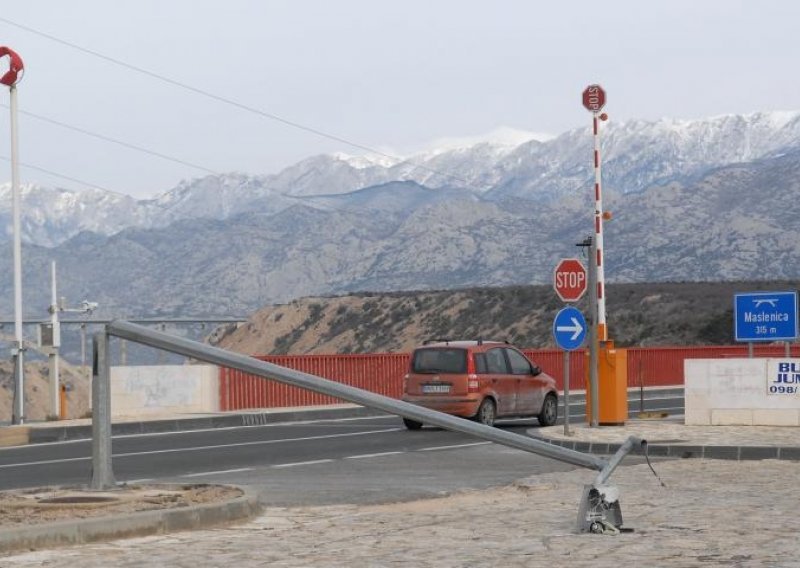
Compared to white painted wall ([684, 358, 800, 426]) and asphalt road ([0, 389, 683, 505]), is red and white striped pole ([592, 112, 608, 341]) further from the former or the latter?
asphalt road ([0, 389, 683, 505])

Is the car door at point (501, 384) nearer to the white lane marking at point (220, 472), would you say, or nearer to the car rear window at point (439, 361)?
the car rear window at point (439, 361)

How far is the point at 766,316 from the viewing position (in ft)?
85.3

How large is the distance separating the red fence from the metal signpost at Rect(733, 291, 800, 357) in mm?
6056

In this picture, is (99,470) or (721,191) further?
(721,191)

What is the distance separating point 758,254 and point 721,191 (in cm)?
3002

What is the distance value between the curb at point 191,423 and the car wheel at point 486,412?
210 inches

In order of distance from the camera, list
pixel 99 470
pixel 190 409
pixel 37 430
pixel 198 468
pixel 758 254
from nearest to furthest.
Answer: pixel 99 470, pixel 198 468, pixel 37 430, pixel 190 409, pixel 758 254

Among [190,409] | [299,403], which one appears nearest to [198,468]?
[190,409]

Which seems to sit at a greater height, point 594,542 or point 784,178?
point 784,178

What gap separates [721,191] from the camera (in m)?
187

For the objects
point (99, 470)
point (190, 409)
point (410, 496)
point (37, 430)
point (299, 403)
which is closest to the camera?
point (99, 470)

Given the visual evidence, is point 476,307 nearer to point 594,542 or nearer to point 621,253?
point 621,253

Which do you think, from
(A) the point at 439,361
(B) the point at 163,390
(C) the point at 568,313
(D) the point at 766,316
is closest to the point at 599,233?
(C) the point at 568,313

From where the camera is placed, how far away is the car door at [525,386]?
28.1 metres
